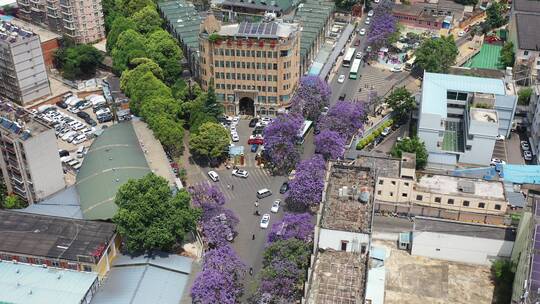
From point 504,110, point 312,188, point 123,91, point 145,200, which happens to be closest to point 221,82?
point 123,91

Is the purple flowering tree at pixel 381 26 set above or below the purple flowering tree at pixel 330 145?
above

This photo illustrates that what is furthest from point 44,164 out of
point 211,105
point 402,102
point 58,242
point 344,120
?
point 402,102

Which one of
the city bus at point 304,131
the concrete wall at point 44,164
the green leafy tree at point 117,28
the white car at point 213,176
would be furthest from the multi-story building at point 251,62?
the concrete wall at point 44,164

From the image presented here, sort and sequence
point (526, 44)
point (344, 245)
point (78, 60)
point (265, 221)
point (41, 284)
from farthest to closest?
point (78, 60) → point (526, 44) → point (265, 221) → point (41, 284) → point (344, 245)

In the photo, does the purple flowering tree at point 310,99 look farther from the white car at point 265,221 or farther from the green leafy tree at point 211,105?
A: the white car at point 265,221

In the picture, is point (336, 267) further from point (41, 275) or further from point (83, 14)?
point (83, 14)

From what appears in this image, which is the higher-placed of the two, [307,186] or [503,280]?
[307,186]

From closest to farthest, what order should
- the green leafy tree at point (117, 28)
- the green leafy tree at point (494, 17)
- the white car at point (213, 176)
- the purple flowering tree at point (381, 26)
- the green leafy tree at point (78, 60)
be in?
the white car at point (213, 176) → the green leafy tree at point (78, 60) → the green leafy tree at point (117, 28) → the purple flowering tree at point (381, 26) → the green leafy tree at point (494, 17)

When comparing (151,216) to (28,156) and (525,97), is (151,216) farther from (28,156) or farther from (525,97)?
(525,97)
